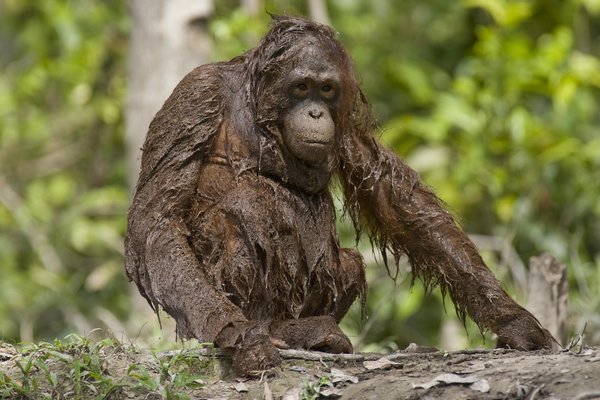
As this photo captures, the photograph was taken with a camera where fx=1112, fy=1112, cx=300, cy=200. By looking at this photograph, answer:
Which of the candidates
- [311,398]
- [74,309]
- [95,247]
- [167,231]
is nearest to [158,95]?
[74,309]

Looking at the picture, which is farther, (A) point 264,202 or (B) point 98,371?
(A) point 264,202

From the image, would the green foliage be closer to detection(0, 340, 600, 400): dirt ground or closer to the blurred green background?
the blurred green background

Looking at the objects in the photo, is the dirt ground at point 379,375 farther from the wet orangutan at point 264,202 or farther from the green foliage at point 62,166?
the green foliage at point 62,166

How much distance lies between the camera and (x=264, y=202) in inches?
190

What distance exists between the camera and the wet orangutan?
469cm

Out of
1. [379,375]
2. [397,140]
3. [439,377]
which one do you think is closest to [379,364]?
[379,375]

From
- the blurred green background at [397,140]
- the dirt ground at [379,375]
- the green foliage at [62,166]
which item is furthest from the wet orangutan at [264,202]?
the green foliage at [62,166]

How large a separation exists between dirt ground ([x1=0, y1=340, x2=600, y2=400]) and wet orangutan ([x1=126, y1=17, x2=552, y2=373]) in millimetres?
274

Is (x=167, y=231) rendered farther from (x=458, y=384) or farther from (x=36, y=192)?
(x=36, y=192)

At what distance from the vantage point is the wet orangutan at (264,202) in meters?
4.69

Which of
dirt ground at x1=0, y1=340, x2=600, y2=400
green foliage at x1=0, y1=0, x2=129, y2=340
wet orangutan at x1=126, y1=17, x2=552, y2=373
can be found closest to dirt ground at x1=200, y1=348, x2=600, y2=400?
dirt ground at x1=0, y1=340, x2=600, y2=400

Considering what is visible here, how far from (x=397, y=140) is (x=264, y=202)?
4.55 m

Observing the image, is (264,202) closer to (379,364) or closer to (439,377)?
(379,364)

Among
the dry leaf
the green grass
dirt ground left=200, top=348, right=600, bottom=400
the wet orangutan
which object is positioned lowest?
dirt ground left=200, top=348, right=600, bottom=400
